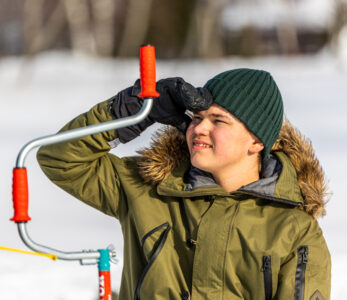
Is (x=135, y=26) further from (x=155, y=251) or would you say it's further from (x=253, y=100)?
(x=155, y=251)

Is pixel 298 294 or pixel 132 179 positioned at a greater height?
pixel 132 179

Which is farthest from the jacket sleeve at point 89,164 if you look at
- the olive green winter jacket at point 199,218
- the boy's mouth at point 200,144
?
the boy's mouth at point 200,144

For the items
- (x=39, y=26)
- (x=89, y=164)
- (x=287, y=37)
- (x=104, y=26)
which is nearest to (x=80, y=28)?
(x=104, y=26)

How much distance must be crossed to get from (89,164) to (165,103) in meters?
0.37

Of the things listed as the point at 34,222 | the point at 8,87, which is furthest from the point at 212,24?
the point at 34,222

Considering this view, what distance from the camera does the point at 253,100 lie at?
2.40 m

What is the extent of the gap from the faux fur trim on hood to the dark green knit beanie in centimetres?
9

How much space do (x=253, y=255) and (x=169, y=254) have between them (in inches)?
11.5

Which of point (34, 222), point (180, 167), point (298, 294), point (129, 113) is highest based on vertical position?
point (129, 113)

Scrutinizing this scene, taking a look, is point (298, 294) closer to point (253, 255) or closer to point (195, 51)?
point (253, 255)

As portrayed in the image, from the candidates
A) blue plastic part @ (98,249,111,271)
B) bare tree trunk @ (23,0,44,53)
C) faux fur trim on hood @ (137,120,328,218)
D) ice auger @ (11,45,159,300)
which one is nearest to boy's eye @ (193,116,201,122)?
faux fur trim on hood @ (137,120,328,218)

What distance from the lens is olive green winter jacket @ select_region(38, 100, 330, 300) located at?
229 cm

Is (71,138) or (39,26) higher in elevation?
(39,26)

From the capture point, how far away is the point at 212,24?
16.2m
